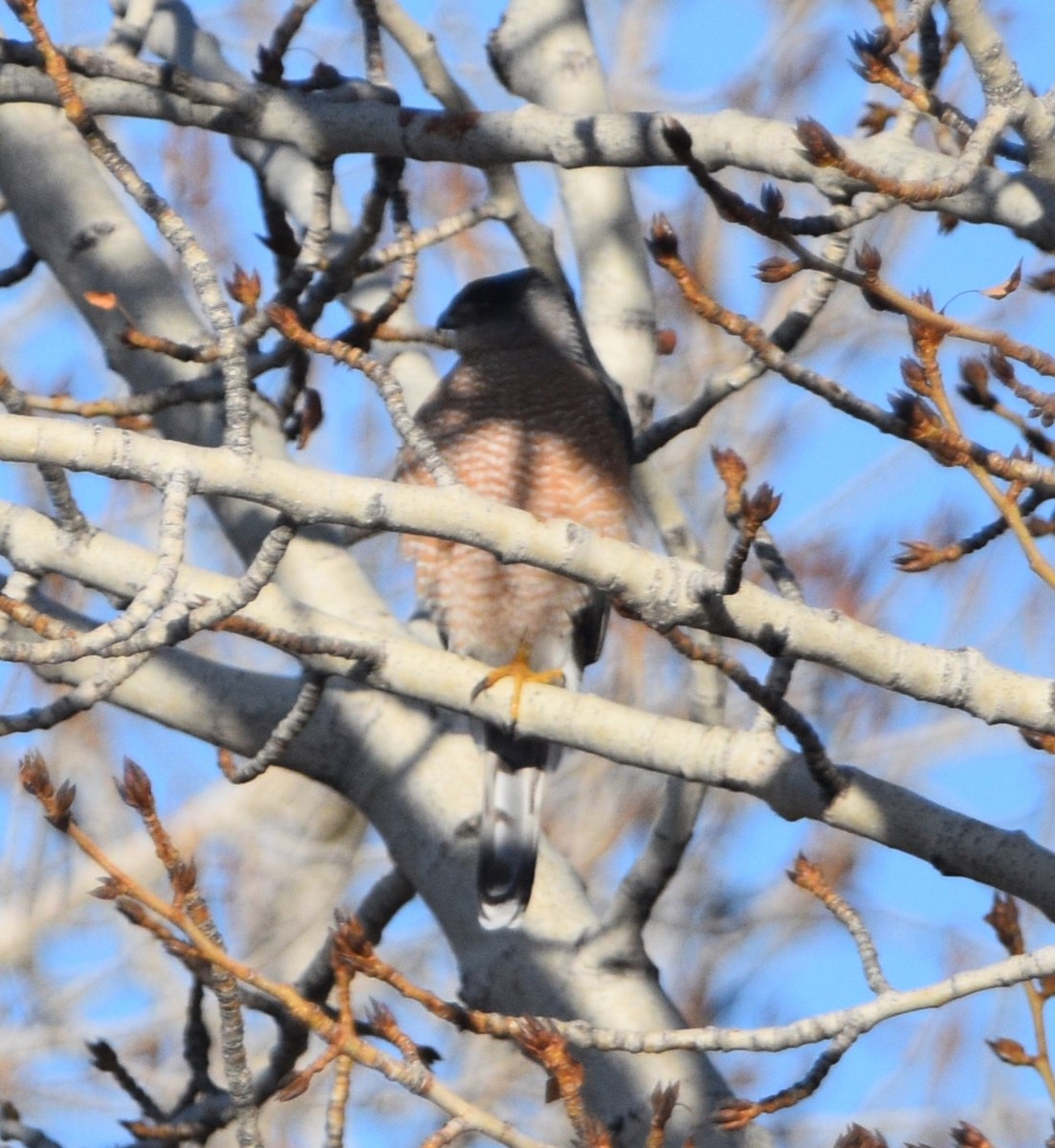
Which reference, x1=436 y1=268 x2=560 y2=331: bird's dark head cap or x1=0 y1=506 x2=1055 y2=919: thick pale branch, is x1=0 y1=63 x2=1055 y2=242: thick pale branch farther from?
x1=436 y1=268 x2=560 y2=331: bird's dark head cap

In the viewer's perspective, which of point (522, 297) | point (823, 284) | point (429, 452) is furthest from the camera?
point (522, 297)

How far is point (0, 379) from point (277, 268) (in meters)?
1.03

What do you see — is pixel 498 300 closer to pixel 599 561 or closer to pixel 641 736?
pixel 641 736

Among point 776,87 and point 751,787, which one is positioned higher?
point 776,87

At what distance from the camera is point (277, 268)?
12.9 ft

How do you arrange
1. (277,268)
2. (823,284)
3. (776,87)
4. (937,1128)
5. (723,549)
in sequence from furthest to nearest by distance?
(776,87), (937,1128), (723,549), (277,268), (823,284)

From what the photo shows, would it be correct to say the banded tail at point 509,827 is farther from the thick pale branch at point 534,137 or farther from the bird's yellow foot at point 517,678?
the thick pale branch at point 534,137

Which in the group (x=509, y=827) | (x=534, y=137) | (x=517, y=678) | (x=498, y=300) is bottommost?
(x=517, y=678)

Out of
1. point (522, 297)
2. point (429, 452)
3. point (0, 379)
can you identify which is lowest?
point (429, 452)

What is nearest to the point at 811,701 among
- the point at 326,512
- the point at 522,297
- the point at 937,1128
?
the point at 937,1128

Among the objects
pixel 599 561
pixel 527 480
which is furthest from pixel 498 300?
pixel 599 561

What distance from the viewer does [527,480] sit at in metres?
5.12

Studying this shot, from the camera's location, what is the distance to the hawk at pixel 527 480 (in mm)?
5070

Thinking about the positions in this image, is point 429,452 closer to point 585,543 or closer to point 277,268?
point 585,543
